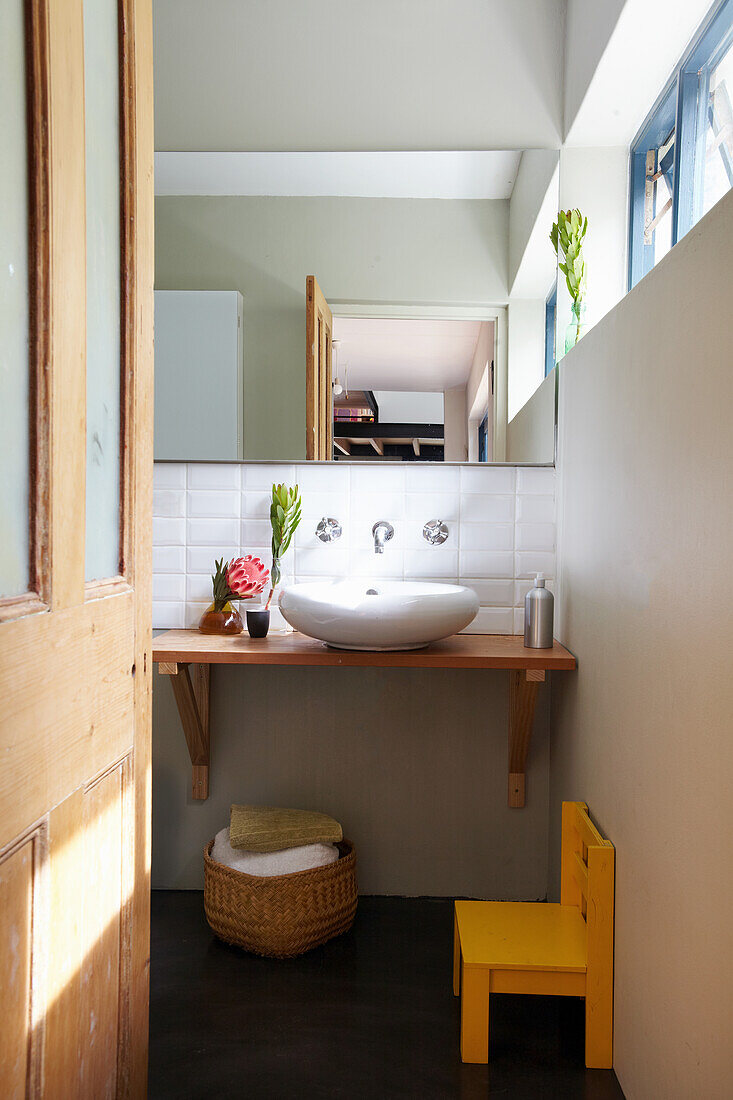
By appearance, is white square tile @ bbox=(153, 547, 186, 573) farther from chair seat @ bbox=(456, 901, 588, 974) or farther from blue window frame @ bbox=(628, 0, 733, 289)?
blue window frame @ bbox=(628, 0, 733, 289)

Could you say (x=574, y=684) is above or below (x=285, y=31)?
below

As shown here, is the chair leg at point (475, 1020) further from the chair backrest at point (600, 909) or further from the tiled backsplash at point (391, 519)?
the tiled backsplash at point (391, 519)

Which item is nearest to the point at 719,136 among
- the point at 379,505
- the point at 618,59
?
the point at 618,59

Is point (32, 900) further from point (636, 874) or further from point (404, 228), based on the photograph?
point (404, 228)

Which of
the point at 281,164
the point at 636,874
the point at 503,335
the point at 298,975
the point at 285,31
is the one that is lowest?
the point at 298,975

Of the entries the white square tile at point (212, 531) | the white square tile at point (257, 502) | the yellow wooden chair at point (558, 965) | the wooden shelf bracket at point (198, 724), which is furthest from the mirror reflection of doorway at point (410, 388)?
the yellow wooden chair at point (558, 965)

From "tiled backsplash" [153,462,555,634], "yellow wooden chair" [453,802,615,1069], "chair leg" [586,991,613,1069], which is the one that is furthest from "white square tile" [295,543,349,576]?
"chair leg" [586,991,613,1069]

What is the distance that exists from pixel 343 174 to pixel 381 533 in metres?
0.98

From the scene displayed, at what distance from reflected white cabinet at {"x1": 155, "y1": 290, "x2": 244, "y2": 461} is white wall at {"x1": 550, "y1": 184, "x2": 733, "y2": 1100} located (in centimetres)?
95

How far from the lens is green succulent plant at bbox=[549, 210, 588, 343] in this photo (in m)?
2.04

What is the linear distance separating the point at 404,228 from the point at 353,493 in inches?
28.6

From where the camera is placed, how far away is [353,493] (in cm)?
220

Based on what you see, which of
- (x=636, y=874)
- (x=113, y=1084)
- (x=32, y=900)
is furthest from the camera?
(x=636, y=874)

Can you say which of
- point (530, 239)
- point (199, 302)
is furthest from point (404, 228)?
point (199, 302)
